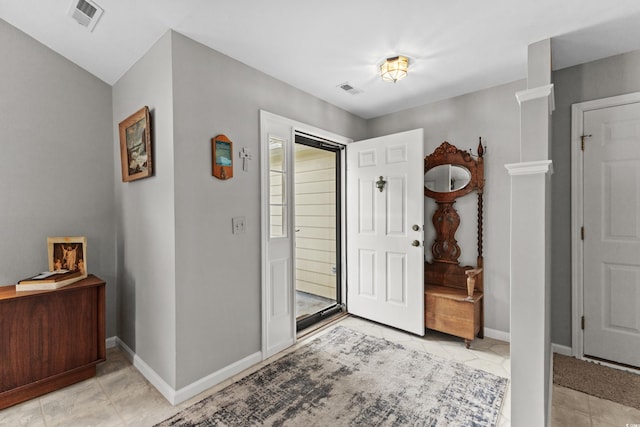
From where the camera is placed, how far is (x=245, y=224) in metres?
2.37

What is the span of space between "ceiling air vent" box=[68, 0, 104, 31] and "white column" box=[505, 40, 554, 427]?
2707 millimetres

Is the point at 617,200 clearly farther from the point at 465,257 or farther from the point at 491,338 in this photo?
the point at 491,338

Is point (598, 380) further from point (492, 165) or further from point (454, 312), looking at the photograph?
point (492, 165)

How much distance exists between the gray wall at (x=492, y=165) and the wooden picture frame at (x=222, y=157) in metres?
2.28

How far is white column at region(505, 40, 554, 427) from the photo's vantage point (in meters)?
1.66

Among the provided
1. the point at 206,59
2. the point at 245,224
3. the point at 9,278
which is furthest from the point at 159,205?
the point at 9,278

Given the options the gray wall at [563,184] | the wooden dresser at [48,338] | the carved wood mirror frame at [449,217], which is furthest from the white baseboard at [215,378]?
the gray wall at [563,184]

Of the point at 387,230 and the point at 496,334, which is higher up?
the point at 387,230

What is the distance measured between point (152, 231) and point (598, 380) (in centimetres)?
348

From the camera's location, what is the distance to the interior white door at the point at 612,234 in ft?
7.47

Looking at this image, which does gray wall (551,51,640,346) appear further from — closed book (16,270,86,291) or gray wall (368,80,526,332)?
closed book (16,270,86,291)

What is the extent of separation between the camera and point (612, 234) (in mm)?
2359

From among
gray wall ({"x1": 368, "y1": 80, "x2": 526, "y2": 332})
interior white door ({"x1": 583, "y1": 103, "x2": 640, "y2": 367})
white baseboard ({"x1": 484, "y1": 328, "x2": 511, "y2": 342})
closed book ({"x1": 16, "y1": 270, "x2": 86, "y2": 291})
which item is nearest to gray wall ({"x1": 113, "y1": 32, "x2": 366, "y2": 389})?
closed book ({"x1": 16, "y1": 270, "x2": 86, "y2": 291})

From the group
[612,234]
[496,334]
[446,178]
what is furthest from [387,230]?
[612,234]
